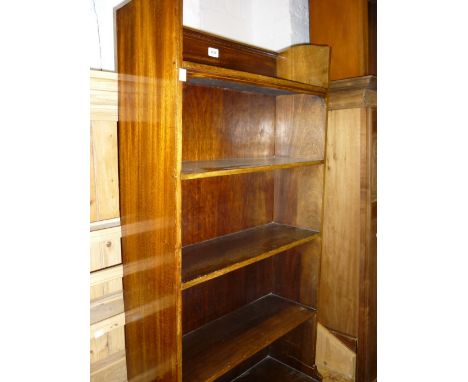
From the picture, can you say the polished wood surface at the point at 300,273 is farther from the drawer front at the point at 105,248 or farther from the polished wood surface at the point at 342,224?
the drawer front at the point at 105,248

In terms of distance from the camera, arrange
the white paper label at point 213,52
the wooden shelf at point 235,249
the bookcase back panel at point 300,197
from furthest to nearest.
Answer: the bookcase back panel at point 300,197, the white paper label at point 213,52, the wooden shelf at point 235,249

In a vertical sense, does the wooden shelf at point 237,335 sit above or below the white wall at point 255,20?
Answer: below

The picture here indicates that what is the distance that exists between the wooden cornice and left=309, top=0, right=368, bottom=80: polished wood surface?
0.07 m

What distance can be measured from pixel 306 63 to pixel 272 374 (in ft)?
5.32

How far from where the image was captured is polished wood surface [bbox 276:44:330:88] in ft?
5.75

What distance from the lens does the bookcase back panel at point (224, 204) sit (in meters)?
1.67

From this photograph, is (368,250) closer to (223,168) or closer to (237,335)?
(237,335)

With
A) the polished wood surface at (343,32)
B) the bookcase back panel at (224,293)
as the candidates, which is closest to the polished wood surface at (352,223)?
→ the polished wood surface at (343,32)

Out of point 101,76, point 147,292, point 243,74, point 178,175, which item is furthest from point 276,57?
point 147,292

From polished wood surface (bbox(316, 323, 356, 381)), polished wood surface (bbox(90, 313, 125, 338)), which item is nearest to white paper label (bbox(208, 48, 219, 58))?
polished wood surface (bbox(90, 313, 125, 338))

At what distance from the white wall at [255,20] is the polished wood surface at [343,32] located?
81 mm
